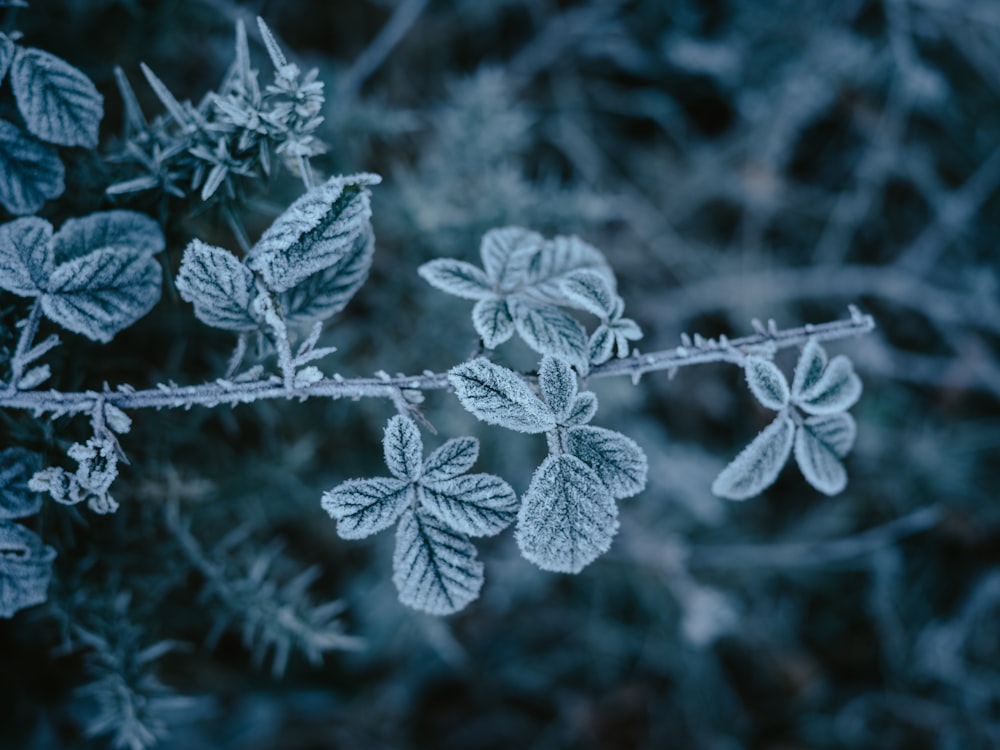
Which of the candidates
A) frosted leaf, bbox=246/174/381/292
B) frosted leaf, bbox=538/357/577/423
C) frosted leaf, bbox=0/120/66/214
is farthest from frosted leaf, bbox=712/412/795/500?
frosted leaf, bbox=0/120/66/214

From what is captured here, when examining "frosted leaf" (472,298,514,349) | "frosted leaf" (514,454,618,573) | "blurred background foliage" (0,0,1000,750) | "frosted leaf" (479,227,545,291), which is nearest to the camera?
"frosted leaf" (514,454,618,573)

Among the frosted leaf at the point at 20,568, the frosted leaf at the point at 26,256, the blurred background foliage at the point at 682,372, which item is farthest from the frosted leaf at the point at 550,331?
the blurred background foliage at the point at 682,372

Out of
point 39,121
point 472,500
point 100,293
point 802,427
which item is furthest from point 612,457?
point 39,121

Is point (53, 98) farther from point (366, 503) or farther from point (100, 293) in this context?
point (366, 503)

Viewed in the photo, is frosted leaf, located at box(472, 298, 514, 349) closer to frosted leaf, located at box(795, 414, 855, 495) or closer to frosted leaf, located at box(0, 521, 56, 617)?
frosted leaf, located at box(795, 414, 855, 495)

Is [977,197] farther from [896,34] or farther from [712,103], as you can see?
[712,103]

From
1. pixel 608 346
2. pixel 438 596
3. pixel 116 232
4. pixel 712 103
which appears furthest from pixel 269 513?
pixel 712 103
